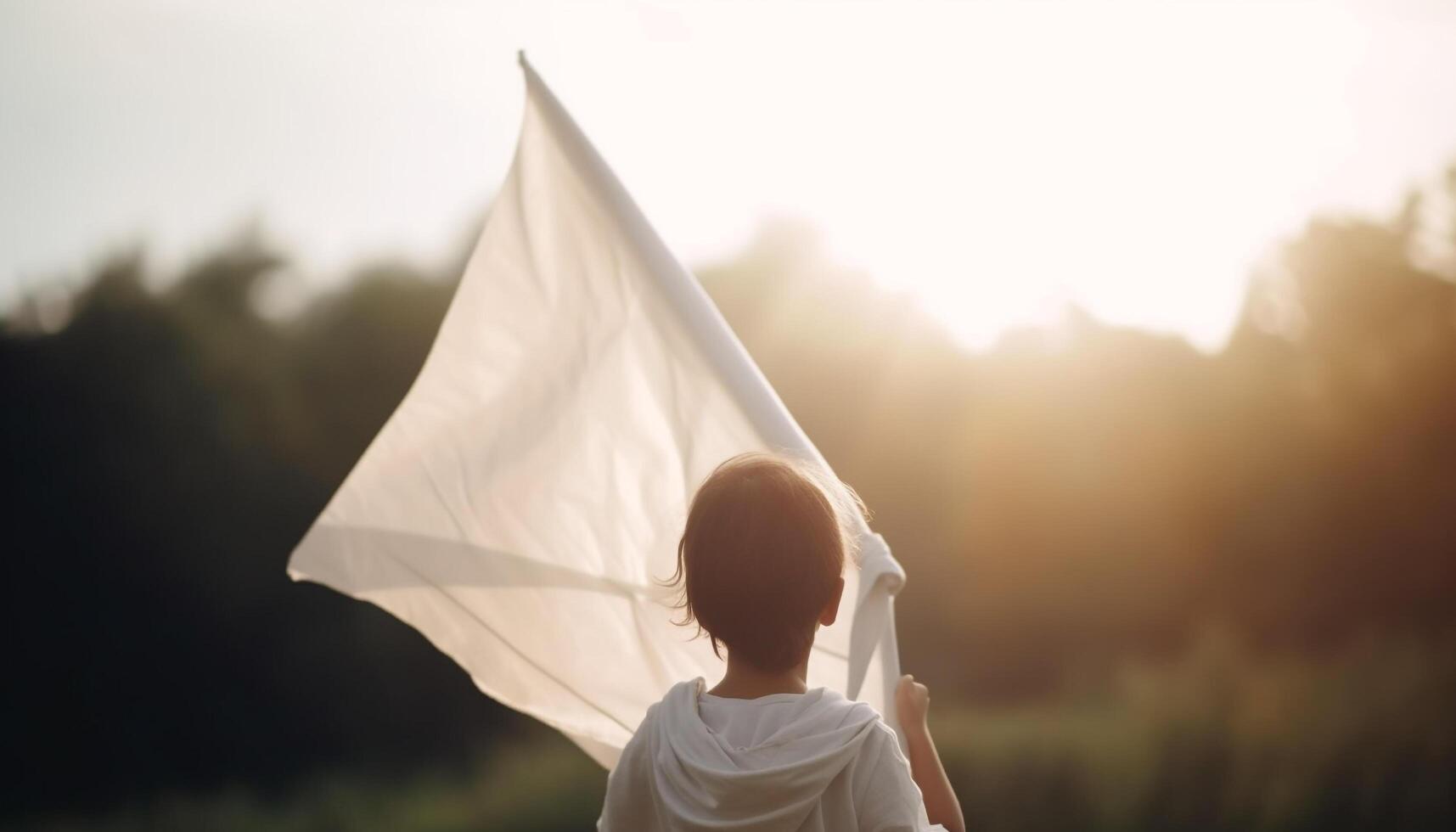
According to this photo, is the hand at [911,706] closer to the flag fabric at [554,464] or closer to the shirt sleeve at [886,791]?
the shirt sleeve at [886,791]

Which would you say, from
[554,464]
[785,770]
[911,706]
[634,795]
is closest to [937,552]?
[554,464]

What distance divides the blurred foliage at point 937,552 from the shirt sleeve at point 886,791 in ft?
24.2

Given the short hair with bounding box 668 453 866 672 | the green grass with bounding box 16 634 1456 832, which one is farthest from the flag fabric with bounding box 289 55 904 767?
the green grass with bounding box 16 634 1456 832

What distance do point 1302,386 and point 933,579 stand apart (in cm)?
334

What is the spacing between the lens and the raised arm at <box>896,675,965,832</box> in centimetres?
175

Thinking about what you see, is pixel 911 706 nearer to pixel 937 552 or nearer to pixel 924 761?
pixel 924 761

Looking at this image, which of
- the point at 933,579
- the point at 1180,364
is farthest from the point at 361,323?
the point at 1180,364

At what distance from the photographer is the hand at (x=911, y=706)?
6.00 ft

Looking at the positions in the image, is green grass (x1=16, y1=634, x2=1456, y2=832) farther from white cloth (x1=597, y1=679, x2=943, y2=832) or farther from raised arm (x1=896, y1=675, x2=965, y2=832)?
white cloth (x1=597, y1=679, x2=943, y2=832)

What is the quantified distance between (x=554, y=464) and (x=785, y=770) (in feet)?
2.88

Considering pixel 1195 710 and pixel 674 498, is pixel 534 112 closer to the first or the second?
pixel 674 498

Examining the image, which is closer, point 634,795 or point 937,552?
point 634,795

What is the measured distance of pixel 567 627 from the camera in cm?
226

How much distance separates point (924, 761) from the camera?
5.92 ft
